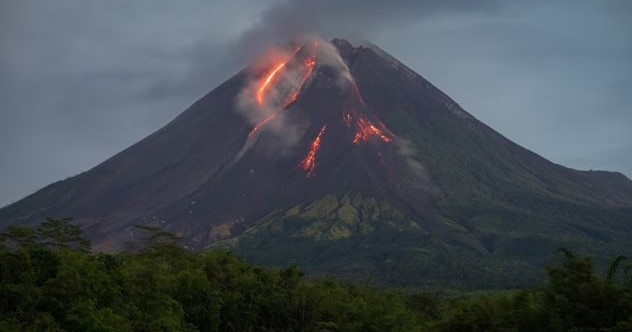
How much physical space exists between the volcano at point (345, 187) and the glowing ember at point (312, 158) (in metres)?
0.37

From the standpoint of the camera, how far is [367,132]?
159125 millimetres

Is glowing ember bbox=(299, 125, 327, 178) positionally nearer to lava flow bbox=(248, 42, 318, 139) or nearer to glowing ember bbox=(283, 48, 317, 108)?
lava flow bbox=(248, 42, 318, 139)

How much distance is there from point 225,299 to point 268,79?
14957 centimetres

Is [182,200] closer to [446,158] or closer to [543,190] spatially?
[446,158]

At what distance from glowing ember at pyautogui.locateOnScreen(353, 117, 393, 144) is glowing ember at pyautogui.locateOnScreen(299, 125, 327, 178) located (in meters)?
6.88

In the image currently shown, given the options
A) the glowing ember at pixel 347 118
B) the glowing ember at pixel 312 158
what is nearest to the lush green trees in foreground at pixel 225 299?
the glowing ember at pixel 312 158

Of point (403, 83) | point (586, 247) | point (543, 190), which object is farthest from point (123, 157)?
point (586, 247)

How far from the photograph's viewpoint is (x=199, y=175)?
151500 millimetres

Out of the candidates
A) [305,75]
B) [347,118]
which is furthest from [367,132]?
[305,75]

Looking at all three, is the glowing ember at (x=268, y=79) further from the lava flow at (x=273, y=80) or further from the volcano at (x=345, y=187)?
the volcano at (x=345, y=187)

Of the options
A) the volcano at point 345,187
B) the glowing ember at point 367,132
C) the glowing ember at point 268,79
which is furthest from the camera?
the glowing ember at point 268,79

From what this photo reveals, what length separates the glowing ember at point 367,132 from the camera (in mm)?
156875

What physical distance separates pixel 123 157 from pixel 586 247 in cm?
9764

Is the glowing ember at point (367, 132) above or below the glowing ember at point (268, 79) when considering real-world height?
below
